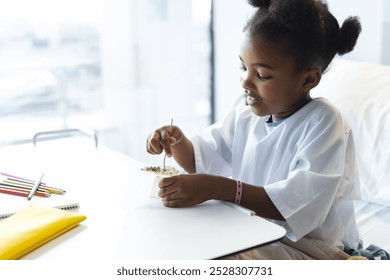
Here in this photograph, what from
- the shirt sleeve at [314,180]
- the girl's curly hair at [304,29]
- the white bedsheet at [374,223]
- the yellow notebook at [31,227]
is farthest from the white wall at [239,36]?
the yellow notebook at [31,227]

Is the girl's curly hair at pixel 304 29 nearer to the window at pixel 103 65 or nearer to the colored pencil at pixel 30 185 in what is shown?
the colored pencil at pixel 30 185

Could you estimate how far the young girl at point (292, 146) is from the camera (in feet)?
3.97

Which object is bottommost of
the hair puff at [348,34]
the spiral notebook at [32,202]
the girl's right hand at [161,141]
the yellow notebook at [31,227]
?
the spiral notebook at [32,202]

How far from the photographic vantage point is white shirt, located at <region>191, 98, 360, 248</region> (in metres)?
1.22

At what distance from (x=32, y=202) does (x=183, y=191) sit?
0.33 m

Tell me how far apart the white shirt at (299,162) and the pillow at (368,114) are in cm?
46

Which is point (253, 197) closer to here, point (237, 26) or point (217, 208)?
point (217, 208)

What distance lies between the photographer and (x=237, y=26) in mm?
2977

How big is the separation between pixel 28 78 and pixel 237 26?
1118 millimetres

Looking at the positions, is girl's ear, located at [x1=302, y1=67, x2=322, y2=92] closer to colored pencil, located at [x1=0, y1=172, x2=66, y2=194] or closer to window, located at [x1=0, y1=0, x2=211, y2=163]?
colored pencil, located at [x1=0, y1=172, x2=66, y2=194]

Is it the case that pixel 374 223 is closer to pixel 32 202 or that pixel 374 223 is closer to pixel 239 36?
pixel 32 202

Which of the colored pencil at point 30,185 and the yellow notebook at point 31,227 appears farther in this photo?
the colored pencil at point 30,185

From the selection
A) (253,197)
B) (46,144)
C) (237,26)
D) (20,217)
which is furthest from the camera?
(237,26)

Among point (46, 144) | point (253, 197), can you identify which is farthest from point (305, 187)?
point (46, 144)
